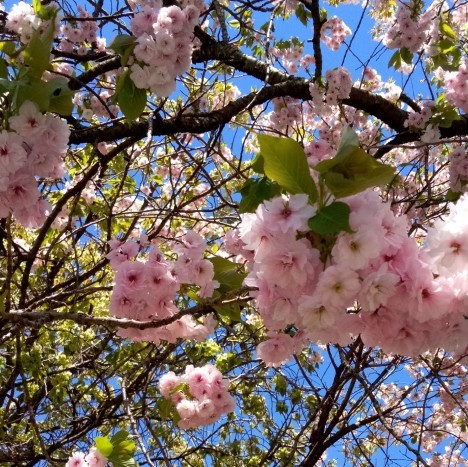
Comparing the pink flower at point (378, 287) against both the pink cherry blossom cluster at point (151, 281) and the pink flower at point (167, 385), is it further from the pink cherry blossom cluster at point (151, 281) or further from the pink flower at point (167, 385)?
the pink flower at point (167, 385)

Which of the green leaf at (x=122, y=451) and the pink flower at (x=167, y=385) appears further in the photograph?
the pink flower at (x=167, y=385)

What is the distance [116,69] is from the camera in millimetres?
3230

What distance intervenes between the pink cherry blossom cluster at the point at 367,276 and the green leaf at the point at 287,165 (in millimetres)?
64

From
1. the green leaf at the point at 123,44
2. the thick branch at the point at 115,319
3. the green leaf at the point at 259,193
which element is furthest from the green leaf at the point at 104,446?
the green leaf at the point at 123,44

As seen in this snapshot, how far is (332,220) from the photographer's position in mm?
1028

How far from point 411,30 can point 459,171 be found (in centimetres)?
110

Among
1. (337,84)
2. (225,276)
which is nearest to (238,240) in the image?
(225,276)

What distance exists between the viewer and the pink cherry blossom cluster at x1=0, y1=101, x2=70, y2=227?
1.48 metres

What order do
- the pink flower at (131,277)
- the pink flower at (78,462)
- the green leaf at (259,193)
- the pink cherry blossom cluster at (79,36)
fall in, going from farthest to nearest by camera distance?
the pink cherry blossom cluster at (79,36)
the pink flower at (78,462)
the pink flower at (131,277)
the green leaf at (259,193)

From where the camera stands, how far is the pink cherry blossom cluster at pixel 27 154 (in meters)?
1.48

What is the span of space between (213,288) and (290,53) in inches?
161

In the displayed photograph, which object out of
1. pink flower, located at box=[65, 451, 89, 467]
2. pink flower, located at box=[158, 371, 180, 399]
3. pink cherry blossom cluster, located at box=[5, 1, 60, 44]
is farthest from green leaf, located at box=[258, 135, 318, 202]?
pink flower, located at box=[65, 451, 89, 467]

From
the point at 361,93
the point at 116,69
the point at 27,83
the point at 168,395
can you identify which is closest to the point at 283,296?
the point at 27,83

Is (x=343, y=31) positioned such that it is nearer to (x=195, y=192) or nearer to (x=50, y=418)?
(x=195, y=192)
